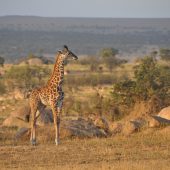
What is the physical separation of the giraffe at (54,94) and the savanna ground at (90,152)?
22.0 inches

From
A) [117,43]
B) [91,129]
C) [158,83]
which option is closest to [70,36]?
[117,43]

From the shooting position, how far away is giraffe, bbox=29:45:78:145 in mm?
18766

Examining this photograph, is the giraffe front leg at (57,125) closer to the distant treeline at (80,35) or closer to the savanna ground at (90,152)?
the savanna ground at (90,152)

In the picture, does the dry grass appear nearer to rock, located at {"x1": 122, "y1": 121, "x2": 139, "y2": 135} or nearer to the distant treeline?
rock, located at {"x1": 122, "y1": 121, "x2": 139, "y2": 135}

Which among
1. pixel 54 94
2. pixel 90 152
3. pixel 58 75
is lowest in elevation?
pixel 90 152

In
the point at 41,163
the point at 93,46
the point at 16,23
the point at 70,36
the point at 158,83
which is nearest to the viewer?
the point at 41,163

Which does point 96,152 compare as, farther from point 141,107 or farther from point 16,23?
point 16,23

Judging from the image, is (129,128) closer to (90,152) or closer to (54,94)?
(54,94)

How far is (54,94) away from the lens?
1884cm


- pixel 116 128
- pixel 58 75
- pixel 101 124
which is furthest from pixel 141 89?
pixel 58 75

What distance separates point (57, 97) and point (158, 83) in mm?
12557

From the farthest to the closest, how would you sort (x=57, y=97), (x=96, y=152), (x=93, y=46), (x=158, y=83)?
(x=93, y=46) → (x=158, y=83) → (x=57, y=97) → (x=96, y=152)

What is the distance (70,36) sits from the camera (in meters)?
153

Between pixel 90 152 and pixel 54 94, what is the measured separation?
255 centimetres
